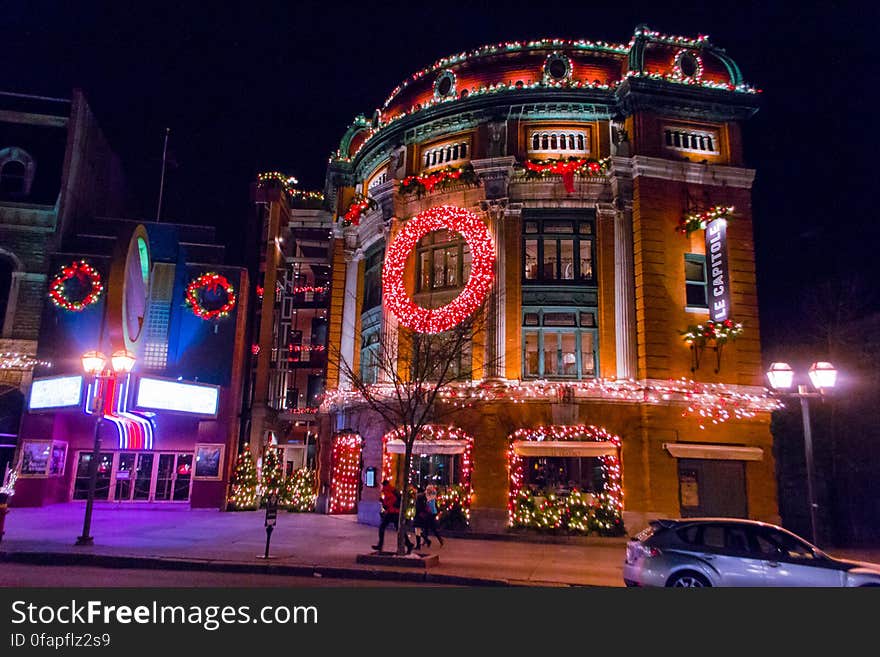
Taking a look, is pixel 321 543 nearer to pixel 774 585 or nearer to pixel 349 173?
pixel 774 585

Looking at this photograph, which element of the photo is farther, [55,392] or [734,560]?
[55,392]

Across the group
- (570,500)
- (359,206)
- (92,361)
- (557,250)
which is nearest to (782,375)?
(570,500)

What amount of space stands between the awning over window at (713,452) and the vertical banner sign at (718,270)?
4418 millimetres

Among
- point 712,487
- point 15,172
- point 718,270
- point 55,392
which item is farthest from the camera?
point 15,172

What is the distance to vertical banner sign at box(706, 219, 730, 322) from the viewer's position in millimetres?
21688

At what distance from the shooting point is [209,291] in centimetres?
3070

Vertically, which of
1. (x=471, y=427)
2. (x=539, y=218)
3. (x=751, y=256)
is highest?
(x=539, y=218)

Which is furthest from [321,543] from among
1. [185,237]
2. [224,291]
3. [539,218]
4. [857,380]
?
[857,380]

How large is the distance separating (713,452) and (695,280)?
6345mm

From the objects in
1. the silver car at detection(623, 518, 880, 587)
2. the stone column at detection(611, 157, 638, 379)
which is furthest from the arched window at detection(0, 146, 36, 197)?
the silver car at detection(623, 518, 880, 587)

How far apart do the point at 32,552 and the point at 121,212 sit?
27.5 meters

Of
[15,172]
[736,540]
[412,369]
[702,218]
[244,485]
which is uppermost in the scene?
[15,172]

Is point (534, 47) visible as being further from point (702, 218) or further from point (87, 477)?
point (87, 477)

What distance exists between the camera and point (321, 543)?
713 inches
